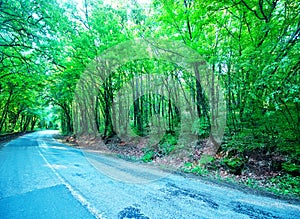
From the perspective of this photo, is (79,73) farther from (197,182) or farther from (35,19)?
(197,182)

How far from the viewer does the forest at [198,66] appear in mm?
4145

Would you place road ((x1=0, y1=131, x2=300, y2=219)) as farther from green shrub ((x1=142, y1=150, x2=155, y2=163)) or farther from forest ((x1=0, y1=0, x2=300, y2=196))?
green shrub ((x1=142, y1=150, x2=155, y2=163))

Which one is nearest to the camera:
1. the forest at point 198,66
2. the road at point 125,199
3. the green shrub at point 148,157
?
the road at point 125,199

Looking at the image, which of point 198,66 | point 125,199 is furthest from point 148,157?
point 198,66

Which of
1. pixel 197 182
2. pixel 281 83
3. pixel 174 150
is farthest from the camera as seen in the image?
pixel 174 150

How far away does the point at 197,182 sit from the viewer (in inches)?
159

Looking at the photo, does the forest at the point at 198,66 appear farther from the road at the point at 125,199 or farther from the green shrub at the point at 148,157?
the road at the point at 125,199

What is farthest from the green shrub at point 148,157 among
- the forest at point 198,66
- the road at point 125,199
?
the road at point 125,199

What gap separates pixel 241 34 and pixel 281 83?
3263 millimetres

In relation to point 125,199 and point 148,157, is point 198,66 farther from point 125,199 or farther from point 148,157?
point 125,199

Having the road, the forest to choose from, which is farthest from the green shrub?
the road

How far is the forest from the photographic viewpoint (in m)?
4.14

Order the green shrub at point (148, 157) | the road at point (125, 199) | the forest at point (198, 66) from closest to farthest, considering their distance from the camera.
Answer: the road at point (125, 199) → the forest at point (198, 66) → the green shrub at point (148, 157)

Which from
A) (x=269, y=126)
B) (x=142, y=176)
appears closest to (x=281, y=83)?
(x=269, y=126)
